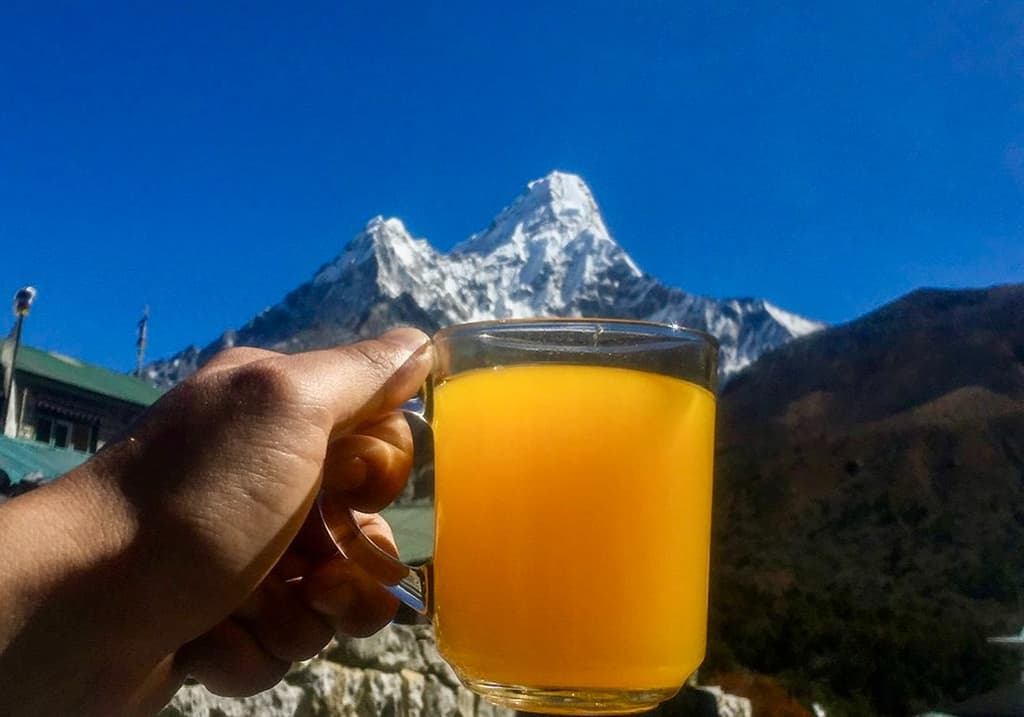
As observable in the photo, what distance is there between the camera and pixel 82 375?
18.2 meters

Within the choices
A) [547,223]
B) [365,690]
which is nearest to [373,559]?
[365,690]

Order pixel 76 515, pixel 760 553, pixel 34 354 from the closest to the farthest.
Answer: pixel 76 515 → pixel 34 354 → pixel 760 553

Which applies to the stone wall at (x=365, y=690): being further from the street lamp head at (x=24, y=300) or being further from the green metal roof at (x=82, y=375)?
the green metal roof at (x=82, y=375)

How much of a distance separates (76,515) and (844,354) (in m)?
46.5

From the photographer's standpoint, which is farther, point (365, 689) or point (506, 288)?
point (506, 288)

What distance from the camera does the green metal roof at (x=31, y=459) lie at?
336 inches

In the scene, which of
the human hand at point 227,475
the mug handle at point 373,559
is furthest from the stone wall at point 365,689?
the mug handle at point 373,559

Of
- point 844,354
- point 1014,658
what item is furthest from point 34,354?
point 844,354

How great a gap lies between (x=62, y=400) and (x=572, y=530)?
1791 cm

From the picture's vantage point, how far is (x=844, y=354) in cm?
4491

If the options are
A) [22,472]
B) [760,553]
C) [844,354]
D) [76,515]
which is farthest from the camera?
[844,354]

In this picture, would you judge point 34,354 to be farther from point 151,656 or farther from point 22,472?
point 151,656

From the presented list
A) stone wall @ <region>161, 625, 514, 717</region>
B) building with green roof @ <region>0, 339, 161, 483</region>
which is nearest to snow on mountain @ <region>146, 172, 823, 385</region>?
building with green roof @ <region>0, 339, 161, 483</region>

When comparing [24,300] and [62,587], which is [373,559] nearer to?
[62,587]
